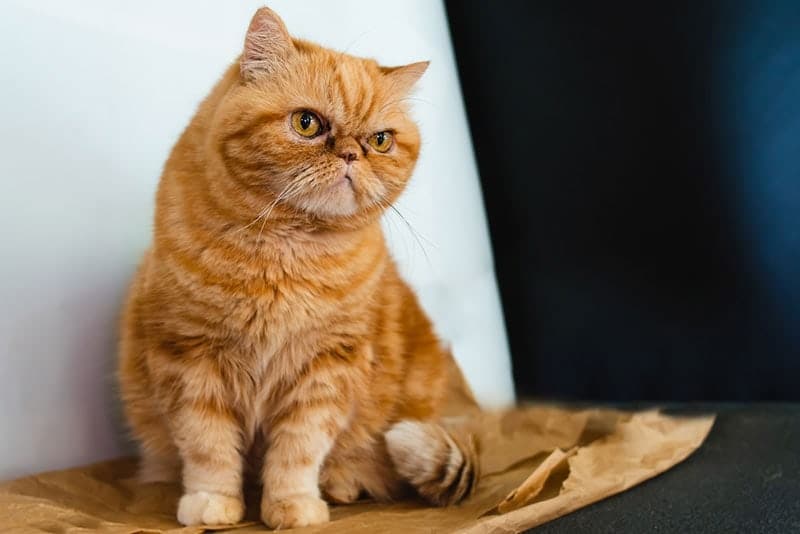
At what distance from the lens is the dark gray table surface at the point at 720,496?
1.20 metres

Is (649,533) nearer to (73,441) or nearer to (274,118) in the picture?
(274,118)

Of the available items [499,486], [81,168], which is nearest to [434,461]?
[499,486]

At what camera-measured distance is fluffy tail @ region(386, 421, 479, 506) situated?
52.9 inches

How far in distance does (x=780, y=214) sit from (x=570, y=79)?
0.60 metres

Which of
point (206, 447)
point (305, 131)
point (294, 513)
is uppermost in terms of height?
point (305, 131)

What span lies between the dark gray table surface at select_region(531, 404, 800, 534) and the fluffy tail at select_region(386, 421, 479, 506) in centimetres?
18

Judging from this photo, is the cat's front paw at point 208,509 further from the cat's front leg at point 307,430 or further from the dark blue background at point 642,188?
the dark blue background at point 642,188

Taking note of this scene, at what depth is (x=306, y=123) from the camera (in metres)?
1.26

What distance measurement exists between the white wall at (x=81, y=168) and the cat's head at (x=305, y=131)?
1.37 feet

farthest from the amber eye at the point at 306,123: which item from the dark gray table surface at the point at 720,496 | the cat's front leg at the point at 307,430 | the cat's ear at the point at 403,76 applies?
the dark gray table surface at the point at 720,496

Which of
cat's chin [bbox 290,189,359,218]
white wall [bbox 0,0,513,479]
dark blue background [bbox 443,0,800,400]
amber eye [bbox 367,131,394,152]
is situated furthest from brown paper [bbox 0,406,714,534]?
amber eye [bbox 367,131,394,152]

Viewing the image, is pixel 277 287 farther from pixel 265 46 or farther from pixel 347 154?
pixel 265 46

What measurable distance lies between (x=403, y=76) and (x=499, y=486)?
74 centimetres

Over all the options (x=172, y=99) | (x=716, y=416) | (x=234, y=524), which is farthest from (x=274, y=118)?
(x=716, y=416)
